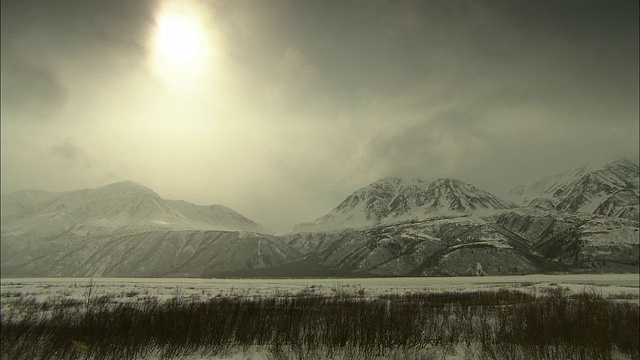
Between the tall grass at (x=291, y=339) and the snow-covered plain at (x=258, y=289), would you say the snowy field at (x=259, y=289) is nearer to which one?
the snow-covered plain at (x=258, y=289)

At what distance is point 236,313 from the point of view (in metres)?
14.0

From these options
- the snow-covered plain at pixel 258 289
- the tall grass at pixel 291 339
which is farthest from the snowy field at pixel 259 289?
the tall grass at pixel 291 339

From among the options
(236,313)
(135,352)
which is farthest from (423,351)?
(135,352)

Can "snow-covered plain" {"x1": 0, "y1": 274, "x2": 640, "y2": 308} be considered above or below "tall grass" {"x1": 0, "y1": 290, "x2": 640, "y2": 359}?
below

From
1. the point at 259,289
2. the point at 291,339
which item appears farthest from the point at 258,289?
the point at 291,339

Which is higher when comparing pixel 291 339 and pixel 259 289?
pixel 291 339

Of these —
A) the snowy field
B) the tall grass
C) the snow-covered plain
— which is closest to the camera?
the tall grass

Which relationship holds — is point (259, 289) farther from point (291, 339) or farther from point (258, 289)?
point (291, 339)

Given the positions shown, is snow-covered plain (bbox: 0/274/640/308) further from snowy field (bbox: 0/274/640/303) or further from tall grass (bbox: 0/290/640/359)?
tall grass (bbox: 0/290/640/359)

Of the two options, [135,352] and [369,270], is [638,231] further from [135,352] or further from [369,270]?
[135,352]

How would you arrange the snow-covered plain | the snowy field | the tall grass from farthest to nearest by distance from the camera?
1. the snowy field
2. the snow-covered plain
3. the tall grass

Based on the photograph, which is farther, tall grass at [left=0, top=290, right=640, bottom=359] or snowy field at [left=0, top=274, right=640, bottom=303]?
snowy field at [left=0, top=274, right=640, bottom=303]

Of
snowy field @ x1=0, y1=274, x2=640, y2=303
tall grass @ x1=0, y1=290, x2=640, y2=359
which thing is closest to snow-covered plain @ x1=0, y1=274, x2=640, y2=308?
snowy field @ x1=0, y1=274, x2=640, y2=303

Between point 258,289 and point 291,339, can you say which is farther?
point 258,289
